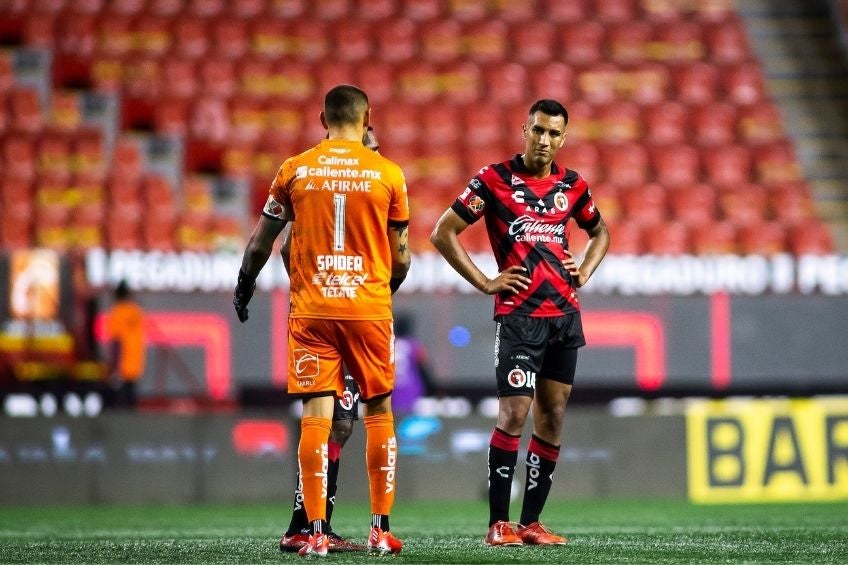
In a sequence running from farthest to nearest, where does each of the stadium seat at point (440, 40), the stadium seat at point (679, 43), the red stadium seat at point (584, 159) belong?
the stadium seat at point (679, 43) → the stadium seat at point (440, 40) → the red stadium seat at point (584, 159)

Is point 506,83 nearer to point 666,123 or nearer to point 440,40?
point 440,40

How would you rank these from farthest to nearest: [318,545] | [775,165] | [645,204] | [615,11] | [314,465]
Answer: [615,11]
[775,165]
[645,204]
[314,465]
[318,545]

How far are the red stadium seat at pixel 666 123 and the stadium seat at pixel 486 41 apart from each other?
6.29ft

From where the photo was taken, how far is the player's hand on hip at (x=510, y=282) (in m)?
6.36

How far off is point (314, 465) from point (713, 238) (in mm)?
10451

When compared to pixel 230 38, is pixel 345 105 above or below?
below

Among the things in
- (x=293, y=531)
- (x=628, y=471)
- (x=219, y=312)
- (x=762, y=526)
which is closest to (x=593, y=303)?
(x=628, y=471)

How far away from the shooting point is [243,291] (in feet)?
19.5

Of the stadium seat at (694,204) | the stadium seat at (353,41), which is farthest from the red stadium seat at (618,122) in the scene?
the stadium seat at (353,41)

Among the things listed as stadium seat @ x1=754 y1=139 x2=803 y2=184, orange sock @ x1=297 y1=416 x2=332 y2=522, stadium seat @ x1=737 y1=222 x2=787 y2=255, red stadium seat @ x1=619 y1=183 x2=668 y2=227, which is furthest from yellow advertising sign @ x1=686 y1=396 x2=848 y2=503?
orange sock @ x1=297 y1=416 x2=332 y2=522

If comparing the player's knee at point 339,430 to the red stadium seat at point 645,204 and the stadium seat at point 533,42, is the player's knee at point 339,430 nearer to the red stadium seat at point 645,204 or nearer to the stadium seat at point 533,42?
the red stadium seat at point 645,204

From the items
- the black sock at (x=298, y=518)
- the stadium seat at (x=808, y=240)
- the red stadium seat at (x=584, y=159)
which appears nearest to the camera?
the black sock at (x=298, y=518)

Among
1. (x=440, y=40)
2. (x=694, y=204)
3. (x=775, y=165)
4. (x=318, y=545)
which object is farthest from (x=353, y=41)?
(x=318, y=545)

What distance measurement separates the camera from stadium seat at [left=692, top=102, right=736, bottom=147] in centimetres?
1694
